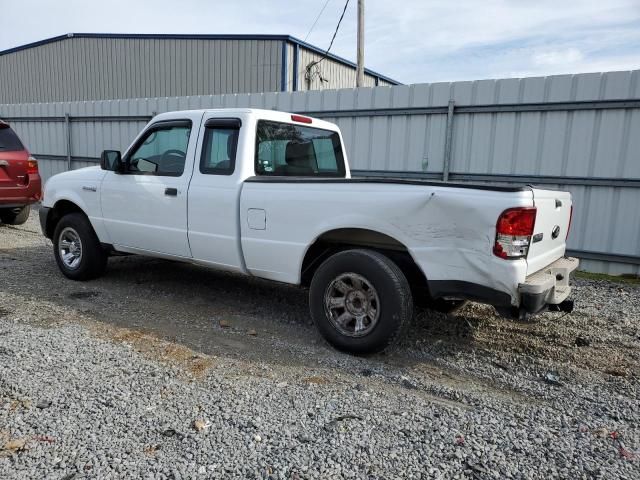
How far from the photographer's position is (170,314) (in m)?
4.84

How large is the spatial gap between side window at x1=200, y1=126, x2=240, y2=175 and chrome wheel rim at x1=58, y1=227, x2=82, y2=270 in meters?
2.18

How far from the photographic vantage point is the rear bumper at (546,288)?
3238mm

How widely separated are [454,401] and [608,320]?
2.70 m

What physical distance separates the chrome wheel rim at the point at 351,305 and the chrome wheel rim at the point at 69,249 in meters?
3.41

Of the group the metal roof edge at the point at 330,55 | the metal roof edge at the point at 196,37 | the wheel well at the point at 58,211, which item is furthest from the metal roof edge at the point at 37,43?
the wheel well at the point at 58,211

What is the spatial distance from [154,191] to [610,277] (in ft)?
19.6

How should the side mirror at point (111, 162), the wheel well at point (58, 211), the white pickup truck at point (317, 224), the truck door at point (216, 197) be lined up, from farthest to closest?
the wheel well at point (58, 211)
the side mirror at point (111, 162)
the truck door at point (216, 197)
the white pickup truck at point (317, 224)

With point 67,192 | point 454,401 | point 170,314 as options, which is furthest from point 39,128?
point 454,401

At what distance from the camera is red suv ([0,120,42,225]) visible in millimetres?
8438

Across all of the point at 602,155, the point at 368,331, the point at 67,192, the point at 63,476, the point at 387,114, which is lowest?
the point at 63,476

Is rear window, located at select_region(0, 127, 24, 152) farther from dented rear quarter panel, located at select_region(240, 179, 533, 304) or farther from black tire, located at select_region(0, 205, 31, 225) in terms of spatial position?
dented rear quarter panel, located at select_region(240, 179, 533, 304)

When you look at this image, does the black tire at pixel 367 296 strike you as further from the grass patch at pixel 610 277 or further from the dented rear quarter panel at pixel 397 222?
the grass patch at pixel 610 277

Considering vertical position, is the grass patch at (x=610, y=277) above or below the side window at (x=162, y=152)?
below

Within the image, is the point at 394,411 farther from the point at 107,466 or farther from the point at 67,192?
the point at 67,192
